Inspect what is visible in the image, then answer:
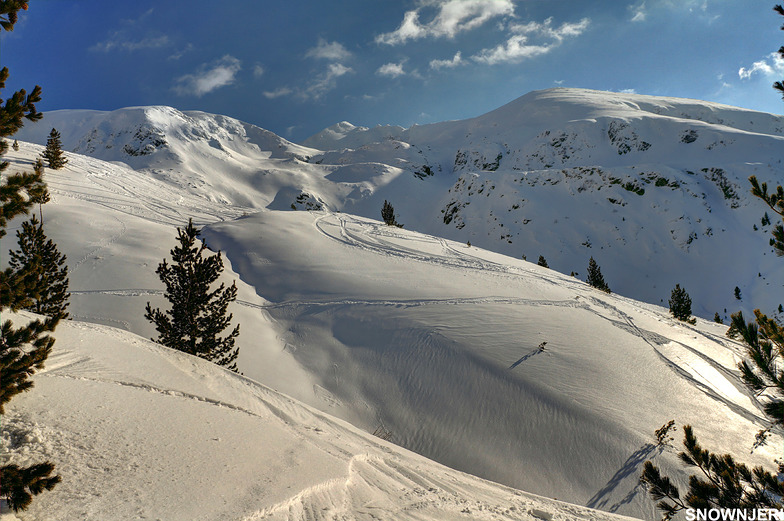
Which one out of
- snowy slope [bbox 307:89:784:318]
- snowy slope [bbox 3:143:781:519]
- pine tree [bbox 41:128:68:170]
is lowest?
snowy slope [bbox 3:143:781:519]

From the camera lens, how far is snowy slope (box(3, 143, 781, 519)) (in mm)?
8023

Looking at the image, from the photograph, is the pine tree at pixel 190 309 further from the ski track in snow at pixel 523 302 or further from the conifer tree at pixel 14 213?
the ski track in snow at pixel 523 302

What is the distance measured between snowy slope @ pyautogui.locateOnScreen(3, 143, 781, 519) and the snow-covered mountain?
2619 cm

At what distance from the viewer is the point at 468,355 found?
36.0 feet

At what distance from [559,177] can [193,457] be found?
53705mm

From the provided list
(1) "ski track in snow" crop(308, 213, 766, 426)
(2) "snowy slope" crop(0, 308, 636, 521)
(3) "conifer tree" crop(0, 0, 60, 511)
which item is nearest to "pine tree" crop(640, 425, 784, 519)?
(2) "snowy slope" crop(0, 308, 636, 521)

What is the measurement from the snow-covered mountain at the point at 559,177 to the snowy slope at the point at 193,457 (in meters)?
37.7

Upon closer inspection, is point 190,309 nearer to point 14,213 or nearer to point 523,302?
point 14,213

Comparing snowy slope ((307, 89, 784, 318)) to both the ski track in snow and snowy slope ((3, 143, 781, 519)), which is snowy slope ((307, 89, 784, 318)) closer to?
the ski track in snow

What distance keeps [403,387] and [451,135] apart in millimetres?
108104

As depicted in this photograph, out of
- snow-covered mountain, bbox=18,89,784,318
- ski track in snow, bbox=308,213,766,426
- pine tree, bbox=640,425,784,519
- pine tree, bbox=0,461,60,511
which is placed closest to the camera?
pine tree, bbox=0,461,60,511

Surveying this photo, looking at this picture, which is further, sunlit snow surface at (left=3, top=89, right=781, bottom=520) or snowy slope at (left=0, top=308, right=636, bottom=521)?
sunlit snow surface at (left=3, top=89, right=781, bottom=520)

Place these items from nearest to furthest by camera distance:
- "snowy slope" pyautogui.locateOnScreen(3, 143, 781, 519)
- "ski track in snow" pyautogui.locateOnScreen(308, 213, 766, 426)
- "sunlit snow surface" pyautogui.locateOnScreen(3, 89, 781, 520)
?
1. "sunlit snow surface" pyautogui.locateOnScreen(3, 89, 781, 520)
2. "snowy slope" pyautogui.locateOnScreen(3, 143, 781, 519)
3. "ski track in snow" pyautogui.locateOnScreen(308, 213, 766, 426)

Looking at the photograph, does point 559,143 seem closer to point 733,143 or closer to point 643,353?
point 733,143
